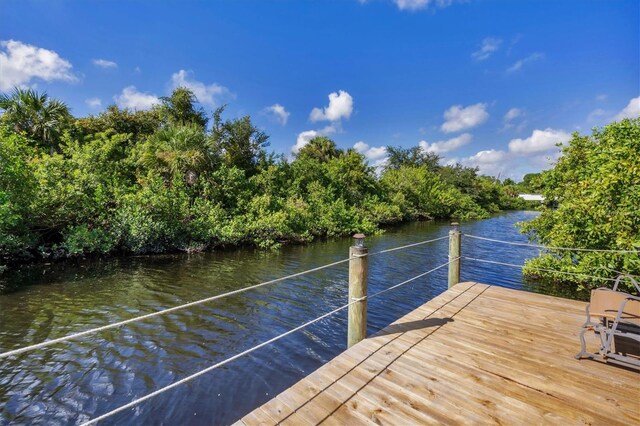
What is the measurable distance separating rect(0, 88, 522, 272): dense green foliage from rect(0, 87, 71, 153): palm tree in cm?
4

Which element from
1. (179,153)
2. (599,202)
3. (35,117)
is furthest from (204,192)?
(599,202)

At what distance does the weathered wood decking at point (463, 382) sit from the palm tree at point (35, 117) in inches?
693

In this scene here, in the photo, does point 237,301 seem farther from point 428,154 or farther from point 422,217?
point 428,154

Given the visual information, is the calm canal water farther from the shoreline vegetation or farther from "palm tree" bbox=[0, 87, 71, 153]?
"palm tree" bbox=[0, 87, 71, 153]

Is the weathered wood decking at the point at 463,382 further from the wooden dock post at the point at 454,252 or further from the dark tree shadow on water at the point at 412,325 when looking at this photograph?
the wooden dock post at the point at 454,252

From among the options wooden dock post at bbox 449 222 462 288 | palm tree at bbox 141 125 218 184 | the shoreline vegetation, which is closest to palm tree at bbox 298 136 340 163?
the shoreline vegetation

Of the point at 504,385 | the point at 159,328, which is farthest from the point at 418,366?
the point at 159,328

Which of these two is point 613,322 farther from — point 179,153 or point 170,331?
point 179,153

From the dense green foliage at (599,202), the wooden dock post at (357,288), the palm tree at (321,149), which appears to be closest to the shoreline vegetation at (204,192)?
the dense green foliage at (599,202)

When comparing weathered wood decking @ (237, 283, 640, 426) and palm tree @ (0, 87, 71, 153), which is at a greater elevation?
palm tree @ (0, 87, 71, 153)

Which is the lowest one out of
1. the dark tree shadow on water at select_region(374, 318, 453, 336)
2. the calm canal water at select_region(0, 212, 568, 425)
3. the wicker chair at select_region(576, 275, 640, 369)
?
the calm canal water at select_region(0, 212, 568, 425)

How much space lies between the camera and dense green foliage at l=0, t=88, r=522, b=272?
31.1 feet

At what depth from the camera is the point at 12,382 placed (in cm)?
401

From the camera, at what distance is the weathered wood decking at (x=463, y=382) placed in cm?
214
